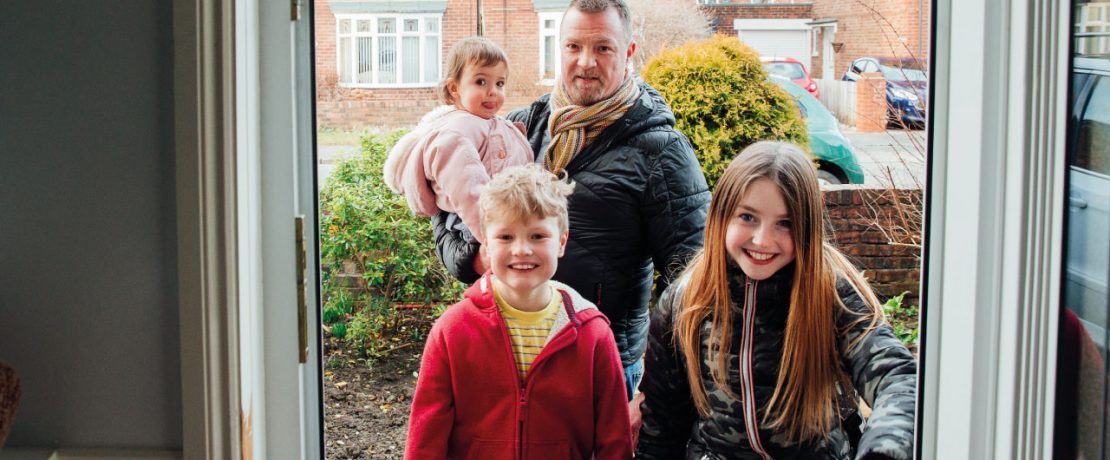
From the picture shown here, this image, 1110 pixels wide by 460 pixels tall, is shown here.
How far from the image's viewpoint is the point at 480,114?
213cm

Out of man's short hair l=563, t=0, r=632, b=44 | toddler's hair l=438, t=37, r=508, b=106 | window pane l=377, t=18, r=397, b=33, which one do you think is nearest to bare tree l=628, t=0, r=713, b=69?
man's short hair l=563, t=0, r=632, b=44

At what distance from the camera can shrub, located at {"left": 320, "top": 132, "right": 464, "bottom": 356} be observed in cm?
261

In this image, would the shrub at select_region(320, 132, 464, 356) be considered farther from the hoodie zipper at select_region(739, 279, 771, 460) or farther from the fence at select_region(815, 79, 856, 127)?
the fence at select_region(815, 79, 856, 127)

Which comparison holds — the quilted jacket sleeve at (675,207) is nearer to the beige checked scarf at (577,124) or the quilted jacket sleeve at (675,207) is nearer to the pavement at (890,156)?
the beige checked scarf at (577,124)

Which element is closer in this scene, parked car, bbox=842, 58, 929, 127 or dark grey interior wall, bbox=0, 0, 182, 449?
dark grey interior wall, bbox=0, 0, 182, 449

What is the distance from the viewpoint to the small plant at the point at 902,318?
2.39 m

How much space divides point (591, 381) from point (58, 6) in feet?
4.06

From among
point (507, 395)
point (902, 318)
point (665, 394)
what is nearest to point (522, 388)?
point (507, 395)

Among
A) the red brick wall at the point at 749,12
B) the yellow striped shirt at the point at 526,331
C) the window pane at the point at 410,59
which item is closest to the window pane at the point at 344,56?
the window pane at the point at 410,59

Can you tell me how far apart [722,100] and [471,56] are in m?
0.65

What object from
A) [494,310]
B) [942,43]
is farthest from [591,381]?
[942,43]

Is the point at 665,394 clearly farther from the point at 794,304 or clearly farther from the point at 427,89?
the point at 427,89

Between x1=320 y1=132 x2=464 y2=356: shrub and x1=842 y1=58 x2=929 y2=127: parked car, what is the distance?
4.06 ft

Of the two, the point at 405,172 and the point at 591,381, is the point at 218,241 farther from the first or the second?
the point at 591,381
